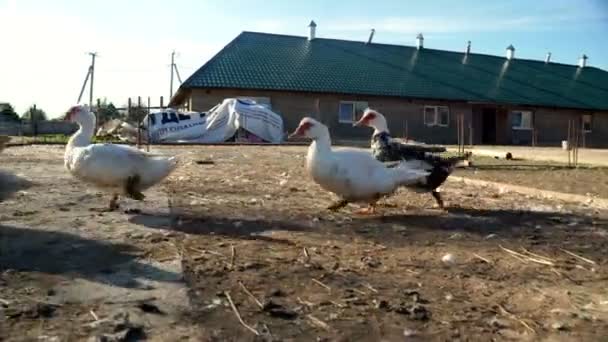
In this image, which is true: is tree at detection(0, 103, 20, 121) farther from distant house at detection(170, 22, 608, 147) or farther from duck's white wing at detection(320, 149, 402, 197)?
duck's white wing at detection(320, 149, 402, 197)

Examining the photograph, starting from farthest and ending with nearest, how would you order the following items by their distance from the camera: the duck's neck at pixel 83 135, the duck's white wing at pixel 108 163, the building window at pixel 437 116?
1. the building window at pixel 437 116
2. the duck's neck at pixel 83 135
3. the duck's white wing at pixel 108 163

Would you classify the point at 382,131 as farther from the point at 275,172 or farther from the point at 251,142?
the point at 251,142

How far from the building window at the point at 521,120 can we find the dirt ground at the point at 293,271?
32437 mm

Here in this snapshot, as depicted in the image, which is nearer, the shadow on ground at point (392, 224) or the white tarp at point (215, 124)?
the shadow on ground at point (392, 224)

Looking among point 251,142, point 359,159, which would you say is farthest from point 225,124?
point 359,159

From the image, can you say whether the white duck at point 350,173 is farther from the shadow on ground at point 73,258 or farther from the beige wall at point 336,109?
the beige wall at point 336,109

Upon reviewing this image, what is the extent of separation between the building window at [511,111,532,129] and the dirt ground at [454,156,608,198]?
83.8ft

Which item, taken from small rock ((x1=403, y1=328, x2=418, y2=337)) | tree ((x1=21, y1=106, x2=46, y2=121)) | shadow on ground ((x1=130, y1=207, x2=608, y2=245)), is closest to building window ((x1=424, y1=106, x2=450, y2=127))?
tree ((x1=21, y1=106, x2=46, y2=121))

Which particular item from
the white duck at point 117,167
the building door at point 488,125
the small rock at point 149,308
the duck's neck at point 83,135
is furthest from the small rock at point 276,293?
the building door at point 488,125

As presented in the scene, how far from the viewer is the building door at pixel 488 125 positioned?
37.7 m

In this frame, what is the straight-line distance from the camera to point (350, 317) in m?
3.14

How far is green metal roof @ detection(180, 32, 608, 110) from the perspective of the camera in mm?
32219

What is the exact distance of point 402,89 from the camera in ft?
114

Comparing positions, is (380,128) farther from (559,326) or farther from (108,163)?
(559,326)
